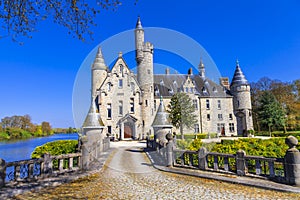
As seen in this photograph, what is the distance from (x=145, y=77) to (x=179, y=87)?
8.01 meters

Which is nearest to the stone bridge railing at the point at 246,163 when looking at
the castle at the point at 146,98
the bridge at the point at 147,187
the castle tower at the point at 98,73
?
the bridge at the point at 147,187

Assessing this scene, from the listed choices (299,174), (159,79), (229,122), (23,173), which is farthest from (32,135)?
(299,174)

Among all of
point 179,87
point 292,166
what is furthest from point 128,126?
point 292,166

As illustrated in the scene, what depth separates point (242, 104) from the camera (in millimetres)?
37062

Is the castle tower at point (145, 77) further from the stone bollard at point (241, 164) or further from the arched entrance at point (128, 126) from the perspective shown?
the stone bollard at point (241, 164)

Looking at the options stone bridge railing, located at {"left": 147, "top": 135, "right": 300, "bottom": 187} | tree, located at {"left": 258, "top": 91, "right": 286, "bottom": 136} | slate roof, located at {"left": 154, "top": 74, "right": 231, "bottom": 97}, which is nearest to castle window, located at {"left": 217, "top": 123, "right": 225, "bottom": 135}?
slate roof, located at {"left": 154, "top": 74, "right": 231, "bottom": 97}

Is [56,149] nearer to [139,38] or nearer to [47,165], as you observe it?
[47,165]

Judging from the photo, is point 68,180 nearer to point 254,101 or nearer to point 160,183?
point 160,183

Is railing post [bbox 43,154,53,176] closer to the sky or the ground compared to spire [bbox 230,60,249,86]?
closer to the ground

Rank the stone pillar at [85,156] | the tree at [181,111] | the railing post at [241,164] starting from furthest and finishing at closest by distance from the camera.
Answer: the tree at [181,111] → the stone pillar at [85,156] → the railing post at [241,164]

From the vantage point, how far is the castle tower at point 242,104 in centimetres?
3672

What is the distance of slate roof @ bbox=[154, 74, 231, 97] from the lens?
37812mm

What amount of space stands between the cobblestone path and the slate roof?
2921 cm

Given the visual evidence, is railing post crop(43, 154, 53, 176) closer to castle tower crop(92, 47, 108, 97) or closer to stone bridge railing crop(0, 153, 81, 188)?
stone bridge railing crop(0, 153, 81, 188)
